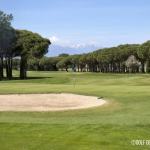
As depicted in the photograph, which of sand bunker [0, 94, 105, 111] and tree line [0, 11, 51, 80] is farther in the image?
tree line [0, 11, 51, 80]

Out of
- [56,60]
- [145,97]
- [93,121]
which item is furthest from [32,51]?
[56,60]

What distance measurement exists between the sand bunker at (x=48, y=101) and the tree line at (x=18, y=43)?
41.1m

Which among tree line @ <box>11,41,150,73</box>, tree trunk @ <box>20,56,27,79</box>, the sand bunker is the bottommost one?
the sand bunker

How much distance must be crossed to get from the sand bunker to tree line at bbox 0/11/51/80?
41.1 m

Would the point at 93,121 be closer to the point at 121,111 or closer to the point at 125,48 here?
the point at 121,111

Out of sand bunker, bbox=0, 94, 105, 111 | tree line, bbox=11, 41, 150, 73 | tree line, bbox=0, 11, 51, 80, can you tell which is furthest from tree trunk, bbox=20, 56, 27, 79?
sand bunker, bbox=0, 94, 105, 111

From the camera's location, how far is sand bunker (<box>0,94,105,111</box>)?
719 inches

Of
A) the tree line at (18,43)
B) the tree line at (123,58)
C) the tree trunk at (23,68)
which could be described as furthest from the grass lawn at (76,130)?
the tree line at (123,58)

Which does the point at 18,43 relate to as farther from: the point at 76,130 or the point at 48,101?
the point at 76,130

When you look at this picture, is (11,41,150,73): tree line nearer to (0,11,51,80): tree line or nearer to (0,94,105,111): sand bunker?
(0,11,51,80): tree line

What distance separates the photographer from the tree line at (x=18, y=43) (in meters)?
60.5

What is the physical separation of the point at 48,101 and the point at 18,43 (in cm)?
4593

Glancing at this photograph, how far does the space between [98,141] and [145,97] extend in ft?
36.2

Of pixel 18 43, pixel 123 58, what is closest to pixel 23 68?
pixel 18 43
